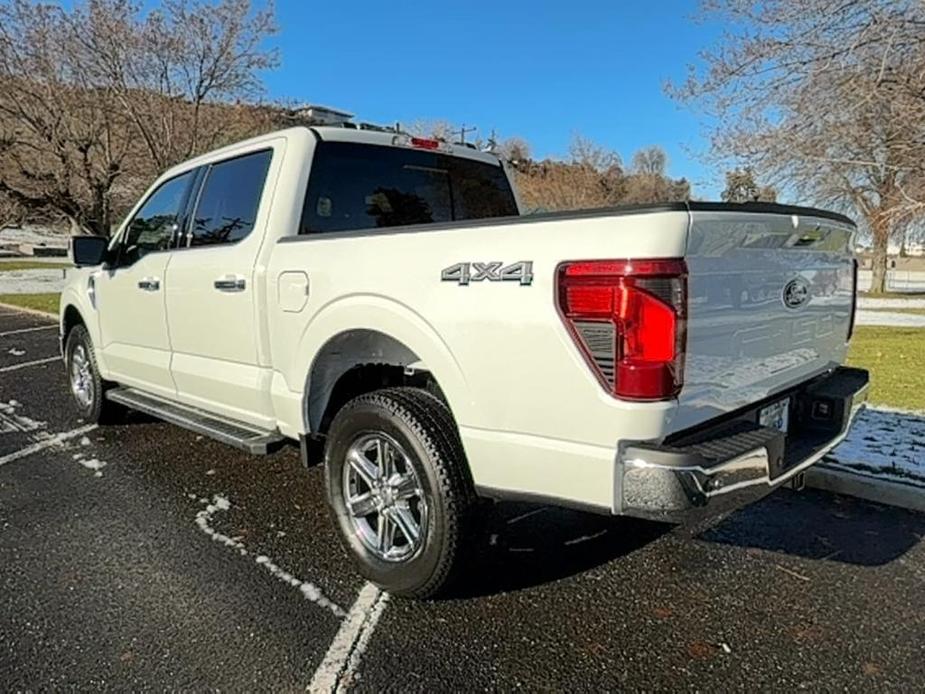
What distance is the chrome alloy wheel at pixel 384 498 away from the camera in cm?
301

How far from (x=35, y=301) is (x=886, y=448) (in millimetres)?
17066

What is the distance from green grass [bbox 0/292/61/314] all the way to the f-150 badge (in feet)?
46.5

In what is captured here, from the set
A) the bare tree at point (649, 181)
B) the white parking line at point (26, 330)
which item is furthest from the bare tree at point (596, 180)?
the white parking line at point (26, 330)

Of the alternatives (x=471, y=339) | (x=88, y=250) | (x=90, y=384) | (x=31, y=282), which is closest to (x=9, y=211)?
(x=31, y=282)

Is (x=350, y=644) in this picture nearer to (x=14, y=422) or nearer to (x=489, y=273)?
(x=489, y=273)

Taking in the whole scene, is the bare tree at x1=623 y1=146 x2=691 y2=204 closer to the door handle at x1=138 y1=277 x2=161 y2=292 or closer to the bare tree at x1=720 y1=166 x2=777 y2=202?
the bare tree at x1=720 y1=166 x2=777 y2=202

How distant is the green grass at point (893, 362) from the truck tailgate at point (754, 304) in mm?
3933

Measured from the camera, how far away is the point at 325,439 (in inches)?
139

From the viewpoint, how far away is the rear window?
12.5 feet

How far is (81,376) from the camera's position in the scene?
20.0 ft

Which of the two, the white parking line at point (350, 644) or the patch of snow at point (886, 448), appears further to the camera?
the patch of snow at point (886, 448)

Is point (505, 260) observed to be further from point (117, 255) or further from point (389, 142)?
point (117, 255)

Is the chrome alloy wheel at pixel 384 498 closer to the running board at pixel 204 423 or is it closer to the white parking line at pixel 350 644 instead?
the white parking line at pixel 350 644

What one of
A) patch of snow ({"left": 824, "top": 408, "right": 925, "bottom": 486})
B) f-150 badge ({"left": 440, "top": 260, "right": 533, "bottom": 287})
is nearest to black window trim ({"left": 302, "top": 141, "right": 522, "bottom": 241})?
f-150 badge ({"left": 440, "top": 260, "right": 533, "bottom": 287})
